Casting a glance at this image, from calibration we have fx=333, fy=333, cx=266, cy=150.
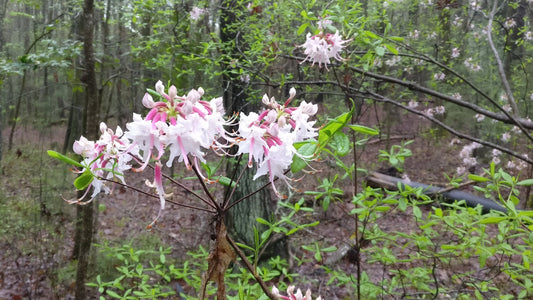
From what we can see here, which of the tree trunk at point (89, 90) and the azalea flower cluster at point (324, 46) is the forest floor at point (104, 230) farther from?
the azalea flower cluster at point (324, 46)

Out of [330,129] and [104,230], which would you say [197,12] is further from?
[104,230]

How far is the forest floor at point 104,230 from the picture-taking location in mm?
4035

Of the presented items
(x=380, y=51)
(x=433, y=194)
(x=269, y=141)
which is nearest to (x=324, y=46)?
(x=380, y=51)

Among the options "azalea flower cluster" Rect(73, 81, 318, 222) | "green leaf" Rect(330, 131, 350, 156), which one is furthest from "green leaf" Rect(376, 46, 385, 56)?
"green leaf" Rect(330, 131, 350, 156)

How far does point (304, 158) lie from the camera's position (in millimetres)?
769

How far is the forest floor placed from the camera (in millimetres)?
4035

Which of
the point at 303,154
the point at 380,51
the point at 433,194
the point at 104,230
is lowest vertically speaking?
the point at 104,230

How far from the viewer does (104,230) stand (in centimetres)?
577

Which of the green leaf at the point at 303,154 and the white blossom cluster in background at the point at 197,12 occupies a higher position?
the white blossom cluster in background at the point at 197,12

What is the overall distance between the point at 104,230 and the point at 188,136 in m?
5.83

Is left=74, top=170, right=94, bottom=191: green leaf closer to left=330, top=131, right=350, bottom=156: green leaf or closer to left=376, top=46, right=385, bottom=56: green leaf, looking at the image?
left=330, top=131, right=350, bottom=156: green leaf

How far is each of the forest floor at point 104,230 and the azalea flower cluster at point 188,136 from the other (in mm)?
1270

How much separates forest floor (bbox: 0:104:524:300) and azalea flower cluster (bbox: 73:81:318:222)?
127cm

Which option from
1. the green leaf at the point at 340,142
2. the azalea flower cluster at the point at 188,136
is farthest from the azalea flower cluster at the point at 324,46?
the green leaf at the point at 340,142
